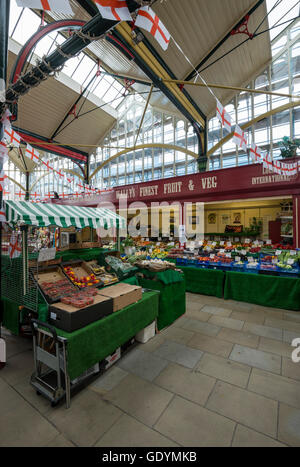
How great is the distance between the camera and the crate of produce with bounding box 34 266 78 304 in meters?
2.91

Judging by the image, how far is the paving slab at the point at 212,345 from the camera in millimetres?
3381

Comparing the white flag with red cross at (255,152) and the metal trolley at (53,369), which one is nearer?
the metal trolley at (53,369)

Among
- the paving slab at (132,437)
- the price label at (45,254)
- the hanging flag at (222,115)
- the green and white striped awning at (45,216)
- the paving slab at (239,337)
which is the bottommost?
the paving slab at (239,337)

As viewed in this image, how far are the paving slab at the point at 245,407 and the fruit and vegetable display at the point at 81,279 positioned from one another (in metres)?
2.38

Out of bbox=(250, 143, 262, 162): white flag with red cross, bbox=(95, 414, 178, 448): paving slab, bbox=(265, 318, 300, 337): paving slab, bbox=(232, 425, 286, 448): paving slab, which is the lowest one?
bbox=(265, 318, 300, 337): paving slab

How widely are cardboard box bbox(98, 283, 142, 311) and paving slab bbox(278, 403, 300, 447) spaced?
7.06ft

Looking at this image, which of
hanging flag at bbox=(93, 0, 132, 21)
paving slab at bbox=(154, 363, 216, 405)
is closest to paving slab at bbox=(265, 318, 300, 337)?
paving slab at bbox=(154, 363, 216, 405)

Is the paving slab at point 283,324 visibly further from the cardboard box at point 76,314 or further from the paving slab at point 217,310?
the cardboard box at point 76,314

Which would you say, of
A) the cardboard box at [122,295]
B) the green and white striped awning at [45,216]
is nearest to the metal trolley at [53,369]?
the cardboard box at [122,295]

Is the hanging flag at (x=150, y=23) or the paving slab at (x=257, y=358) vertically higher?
the hanging flag at (x=150, y=23)

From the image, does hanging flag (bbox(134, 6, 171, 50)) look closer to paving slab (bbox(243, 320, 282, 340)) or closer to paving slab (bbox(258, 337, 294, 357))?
paving slab (bbox(258, 337, 294, 357))

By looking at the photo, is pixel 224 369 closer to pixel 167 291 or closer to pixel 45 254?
pixel 167 291

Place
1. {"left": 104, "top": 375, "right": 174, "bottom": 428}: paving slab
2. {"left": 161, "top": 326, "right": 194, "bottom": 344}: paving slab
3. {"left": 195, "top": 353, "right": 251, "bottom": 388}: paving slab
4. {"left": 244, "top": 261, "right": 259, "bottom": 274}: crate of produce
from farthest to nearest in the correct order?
{"left": 244, "top": 261, "right": 259, "bottom": 274}: crate of produce → {"left": 161, "top": 326, "right": 194, "bottom": 344}: paving slab → {"left": 195, "top": 353, "right": 251, "bottom": 388}: paving slab → {"left": 104, "top": 375, "right": 174, "bottom": 428}: paving slab

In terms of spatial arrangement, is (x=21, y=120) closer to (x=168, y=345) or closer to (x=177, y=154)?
(x=177, y=154)
